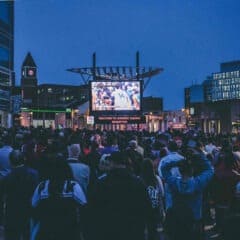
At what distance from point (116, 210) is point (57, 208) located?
2.71ft

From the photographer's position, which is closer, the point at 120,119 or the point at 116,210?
the point at 116,210

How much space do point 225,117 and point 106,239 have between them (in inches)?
3076

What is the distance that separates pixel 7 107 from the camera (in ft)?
239

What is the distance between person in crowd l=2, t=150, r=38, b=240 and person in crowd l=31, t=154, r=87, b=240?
1.80m

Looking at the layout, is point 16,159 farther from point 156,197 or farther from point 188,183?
point 188,183

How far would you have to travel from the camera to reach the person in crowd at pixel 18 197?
746 cm

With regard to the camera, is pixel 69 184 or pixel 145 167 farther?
pixel 145 167

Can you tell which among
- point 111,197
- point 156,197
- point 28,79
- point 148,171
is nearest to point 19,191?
point 148,171

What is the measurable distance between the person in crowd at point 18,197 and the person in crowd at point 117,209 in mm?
2576

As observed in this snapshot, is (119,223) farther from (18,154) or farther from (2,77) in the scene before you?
(2,77)

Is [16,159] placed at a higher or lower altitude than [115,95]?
lower

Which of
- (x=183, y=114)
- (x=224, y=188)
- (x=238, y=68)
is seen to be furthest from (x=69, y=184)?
(x=238, y=68)

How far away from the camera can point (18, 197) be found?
7.52 m

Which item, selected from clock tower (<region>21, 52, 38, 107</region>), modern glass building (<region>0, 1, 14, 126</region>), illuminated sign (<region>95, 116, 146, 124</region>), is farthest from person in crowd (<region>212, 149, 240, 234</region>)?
clock tower (<region>21, 52, 38, 107</region>)
